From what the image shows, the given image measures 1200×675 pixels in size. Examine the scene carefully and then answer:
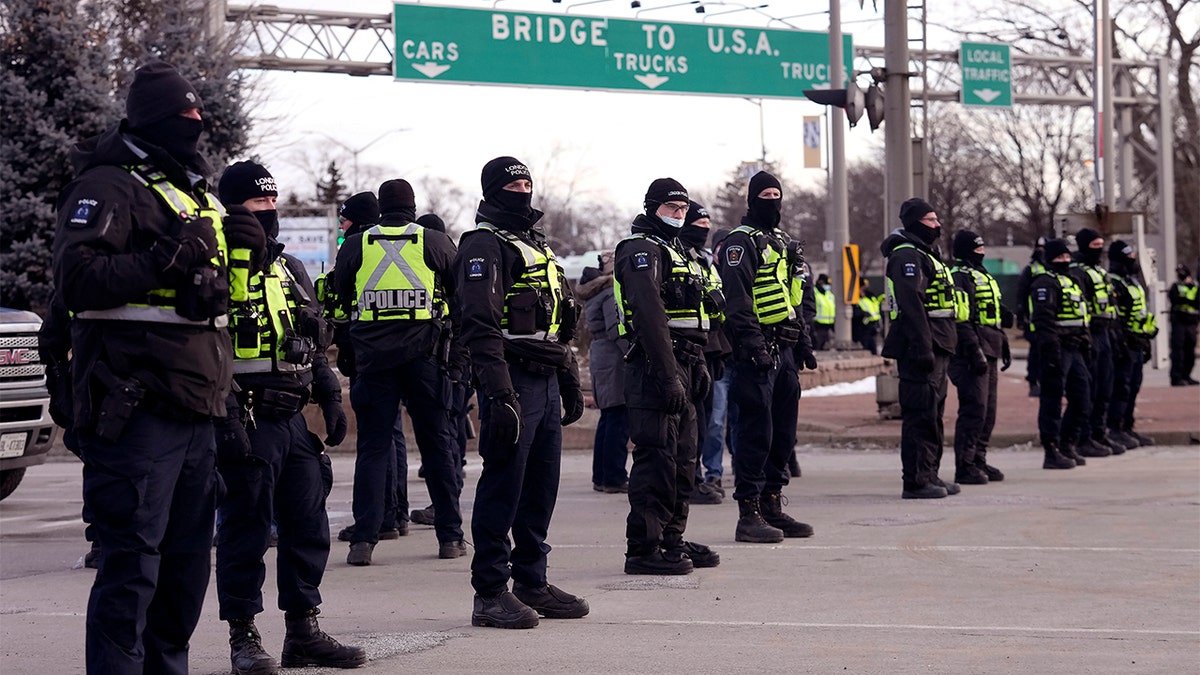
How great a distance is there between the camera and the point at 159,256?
475 centimetres

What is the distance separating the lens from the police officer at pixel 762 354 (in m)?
9.62

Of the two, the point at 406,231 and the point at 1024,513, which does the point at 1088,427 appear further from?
the point at 406,231

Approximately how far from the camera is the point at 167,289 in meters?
4.84

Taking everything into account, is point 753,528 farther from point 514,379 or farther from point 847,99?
point 847,99

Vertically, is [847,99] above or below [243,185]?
above

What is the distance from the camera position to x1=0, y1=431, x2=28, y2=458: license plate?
1128cm

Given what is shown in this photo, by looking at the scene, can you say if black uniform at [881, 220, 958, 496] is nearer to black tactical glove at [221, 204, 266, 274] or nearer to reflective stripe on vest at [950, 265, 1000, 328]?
reflective stripe on vest at [950, 265, 1000, 328]

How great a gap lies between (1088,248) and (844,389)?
10.8 meters

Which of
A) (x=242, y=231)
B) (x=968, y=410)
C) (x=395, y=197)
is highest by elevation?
(x=395, y=197)

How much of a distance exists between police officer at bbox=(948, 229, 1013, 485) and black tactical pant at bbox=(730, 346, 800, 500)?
117 inches

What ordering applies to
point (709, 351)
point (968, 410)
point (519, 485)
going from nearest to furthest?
point (519, 485) → point (709, 351) → point (968, 410)

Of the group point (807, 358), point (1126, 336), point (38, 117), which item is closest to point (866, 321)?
point (1126, 336)

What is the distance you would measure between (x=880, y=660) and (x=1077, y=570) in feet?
8.87

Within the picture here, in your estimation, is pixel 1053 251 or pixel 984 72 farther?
pixel 984 72
